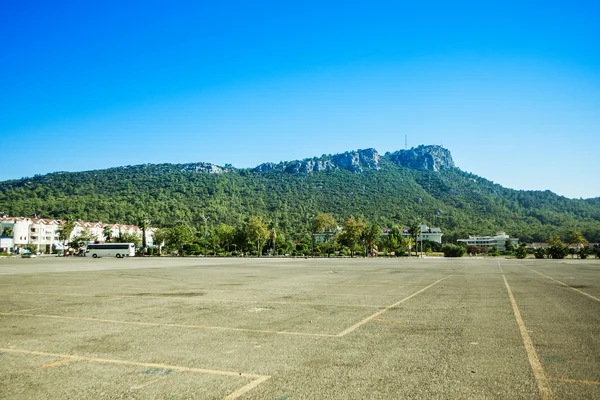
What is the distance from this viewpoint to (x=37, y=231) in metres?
126

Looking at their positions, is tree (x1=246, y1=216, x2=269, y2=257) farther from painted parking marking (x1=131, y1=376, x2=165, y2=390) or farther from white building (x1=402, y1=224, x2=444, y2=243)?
painted parking marking (x1=131, y1=376, x2=165, y2=390)

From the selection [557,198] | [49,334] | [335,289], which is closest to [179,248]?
[335,289]

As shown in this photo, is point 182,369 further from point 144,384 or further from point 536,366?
point 536,366

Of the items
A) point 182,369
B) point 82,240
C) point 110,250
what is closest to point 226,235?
point 110,250

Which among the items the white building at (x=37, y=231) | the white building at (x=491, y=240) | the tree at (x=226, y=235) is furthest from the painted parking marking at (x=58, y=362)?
the white building at (x=491, y=240)

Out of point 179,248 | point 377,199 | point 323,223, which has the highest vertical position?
point 377,199

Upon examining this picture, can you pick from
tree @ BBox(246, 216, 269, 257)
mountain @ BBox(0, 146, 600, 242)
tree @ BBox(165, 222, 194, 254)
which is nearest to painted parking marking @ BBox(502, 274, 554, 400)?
tree @ BBox(246, 216, 269, 257)

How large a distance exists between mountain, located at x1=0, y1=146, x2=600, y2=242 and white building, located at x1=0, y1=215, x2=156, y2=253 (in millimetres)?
11706

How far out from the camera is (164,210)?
148250mm

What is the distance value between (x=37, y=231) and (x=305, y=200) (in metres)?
95.4

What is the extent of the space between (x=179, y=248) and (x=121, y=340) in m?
98.9

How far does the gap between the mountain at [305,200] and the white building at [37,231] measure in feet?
38.4

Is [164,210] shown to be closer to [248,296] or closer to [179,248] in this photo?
[179,248]

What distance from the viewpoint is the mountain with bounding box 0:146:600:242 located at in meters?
148
